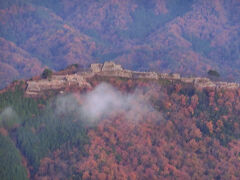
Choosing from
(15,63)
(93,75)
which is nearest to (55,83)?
(93,75)

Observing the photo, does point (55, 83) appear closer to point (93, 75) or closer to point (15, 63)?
point (93, 75)

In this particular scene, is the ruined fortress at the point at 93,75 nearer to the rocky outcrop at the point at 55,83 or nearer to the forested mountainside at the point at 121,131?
the rocky outcrop at the point at 55,83

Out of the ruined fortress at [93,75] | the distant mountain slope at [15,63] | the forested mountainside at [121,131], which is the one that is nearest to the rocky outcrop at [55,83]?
the ruined fortress at [93,75]

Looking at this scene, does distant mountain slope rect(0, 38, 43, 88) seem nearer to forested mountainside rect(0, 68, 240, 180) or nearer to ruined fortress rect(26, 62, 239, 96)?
ruined fortress rect(26, 62, 239, 96)

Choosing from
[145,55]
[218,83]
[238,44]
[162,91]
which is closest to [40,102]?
[162,91]

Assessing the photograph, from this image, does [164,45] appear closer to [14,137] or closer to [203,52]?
[203,52]

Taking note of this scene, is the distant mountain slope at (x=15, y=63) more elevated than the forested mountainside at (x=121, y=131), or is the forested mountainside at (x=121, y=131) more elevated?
the distant mountain slope at (x=15, y=63)
